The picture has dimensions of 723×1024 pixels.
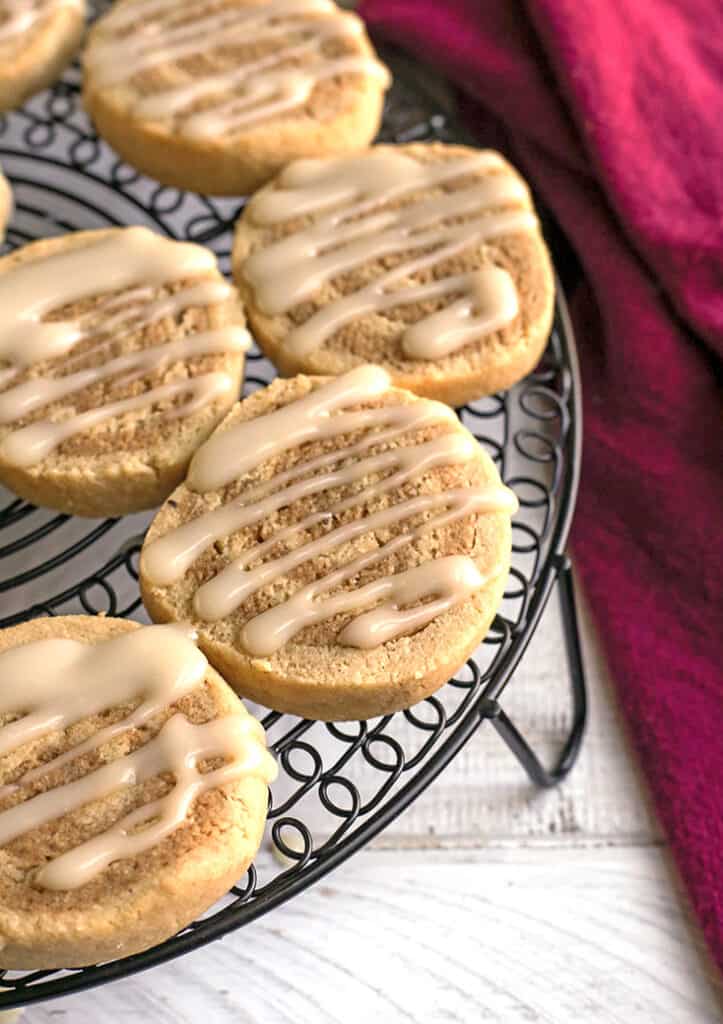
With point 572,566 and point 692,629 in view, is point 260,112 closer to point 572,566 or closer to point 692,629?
point 572,566

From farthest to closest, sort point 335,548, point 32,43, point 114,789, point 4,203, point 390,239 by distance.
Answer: point 32,43
point 4,203
point 390,239
point 335,548
point 114,789

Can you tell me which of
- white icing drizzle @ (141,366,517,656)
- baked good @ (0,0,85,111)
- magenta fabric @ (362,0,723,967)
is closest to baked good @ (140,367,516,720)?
white icing drizzle @ (141,366,517,656)

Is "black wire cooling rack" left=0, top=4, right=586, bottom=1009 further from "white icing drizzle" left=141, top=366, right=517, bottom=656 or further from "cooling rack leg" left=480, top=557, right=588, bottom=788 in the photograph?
"white icing drizzle" left=141, top=366, right=517, bottom=656

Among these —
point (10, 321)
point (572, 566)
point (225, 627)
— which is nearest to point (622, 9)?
point (572, 566)

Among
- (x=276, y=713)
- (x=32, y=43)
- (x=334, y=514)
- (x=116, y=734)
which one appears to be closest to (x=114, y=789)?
(x=116, y=734)

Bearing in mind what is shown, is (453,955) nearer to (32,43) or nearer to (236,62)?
(236,62)

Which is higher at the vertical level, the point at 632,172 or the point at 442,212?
the point at 442,212
